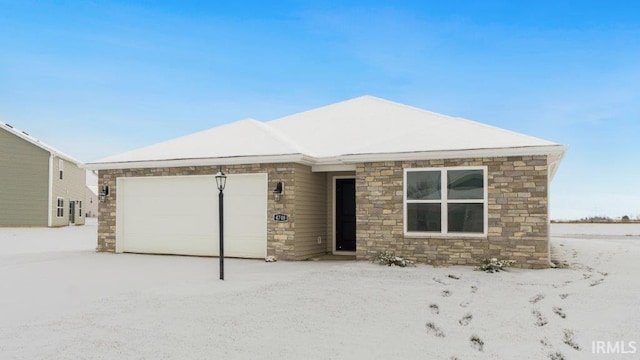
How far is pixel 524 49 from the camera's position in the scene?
14781mm

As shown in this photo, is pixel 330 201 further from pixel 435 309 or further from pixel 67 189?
pixel 67 189

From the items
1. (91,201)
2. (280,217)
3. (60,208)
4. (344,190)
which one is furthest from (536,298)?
(91,201)

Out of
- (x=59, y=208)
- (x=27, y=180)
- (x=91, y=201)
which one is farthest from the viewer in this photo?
(x=91, y=201)

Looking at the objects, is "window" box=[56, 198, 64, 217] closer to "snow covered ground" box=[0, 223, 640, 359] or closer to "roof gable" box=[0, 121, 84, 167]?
"roof gable" box=[0, 121, 84, 167]

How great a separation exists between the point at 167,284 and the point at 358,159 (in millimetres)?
4892

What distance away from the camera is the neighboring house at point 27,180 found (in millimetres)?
27672

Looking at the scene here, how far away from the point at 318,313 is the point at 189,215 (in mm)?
7426

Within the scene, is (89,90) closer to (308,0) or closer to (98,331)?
(308,0)

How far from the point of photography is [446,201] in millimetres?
10906

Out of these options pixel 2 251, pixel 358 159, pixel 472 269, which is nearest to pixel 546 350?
pixel 472 269

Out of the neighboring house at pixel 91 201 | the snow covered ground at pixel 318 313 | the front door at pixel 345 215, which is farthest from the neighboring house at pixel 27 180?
the snow covered ground at pixel 318 313

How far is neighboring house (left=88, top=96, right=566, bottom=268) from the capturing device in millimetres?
10516

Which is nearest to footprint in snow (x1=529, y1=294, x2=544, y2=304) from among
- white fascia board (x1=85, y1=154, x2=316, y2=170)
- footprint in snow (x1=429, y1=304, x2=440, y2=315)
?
footprint in snow (x1=429, y1=304, x2=440, y2=315)

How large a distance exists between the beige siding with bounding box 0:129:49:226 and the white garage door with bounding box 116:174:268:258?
1727 centimetres
